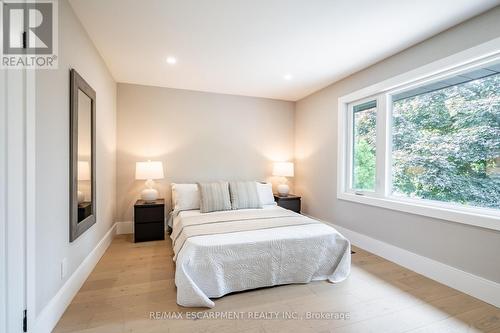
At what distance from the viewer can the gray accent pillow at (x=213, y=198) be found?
3.17 m

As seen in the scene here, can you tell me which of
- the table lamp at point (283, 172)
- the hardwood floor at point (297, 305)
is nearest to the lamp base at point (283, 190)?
the table lamp at point (283, 172)

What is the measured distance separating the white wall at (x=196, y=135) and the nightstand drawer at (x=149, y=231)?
593mm

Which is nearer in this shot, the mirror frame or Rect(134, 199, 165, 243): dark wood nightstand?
the mirror frame

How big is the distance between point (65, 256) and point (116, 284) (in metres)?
0.58

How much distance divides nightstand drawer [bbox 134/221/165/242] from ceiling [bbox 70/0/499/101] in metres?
2.21

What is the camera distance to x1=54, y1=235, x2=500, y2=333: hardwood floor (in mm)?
1635

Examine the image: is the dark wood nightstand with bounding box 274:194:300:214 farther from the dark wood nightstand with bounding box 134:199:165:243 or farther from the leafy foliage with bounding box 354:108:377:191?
the dark wood nightstand with bounding box 134:199:165:243

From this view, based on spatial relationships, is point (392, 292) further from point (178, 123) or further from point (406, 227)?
point (178, 123)

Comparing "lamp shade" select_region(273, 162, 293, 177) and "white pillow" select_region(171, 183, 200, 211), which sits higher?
"lamp shade" select_region(273, 162, 293, 177)

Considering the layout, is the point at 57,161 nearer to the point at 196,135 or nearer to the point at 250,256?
the point at 250,256

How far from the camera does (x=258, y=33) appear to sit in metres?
2.30

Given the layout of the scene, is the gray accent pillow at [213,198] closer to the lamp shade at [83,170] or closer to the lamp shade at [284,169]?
the lamp shade at [284,169]

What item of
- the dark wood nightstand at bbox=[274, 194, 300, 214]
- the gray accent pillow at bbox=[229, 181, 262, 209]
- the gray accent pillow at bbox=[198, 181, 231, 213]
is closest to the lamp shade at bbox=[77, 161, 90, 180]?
the gray accent pillow at bbox=[198, 181, 231, 213]

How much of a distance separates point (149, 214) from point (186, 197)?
Result: 1.94 feet
